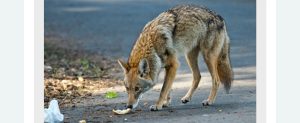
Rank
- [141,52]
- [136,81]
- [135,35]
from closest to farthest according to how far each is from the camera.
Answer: [136,81], [141,52], [135,35]

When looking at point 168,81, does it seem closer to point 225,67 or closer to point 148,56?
point 148,56

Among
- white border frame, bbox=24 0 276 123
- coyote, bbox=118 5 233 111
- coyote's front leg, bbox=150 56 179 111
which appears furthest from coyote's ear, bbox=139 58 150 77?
white border frame, bbox=24 0 276 123

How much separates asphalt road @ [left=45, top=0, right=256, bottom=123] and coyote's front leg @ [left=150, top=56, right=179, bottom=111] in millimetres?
85

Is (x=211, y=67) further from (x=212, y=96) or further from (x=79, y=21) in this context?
(x=79, y=21)

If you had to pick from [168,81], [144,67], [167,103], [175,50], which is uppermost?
[175,50]

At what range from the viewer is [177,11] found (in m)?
8.09

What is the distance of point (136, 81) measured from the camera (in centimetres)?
766

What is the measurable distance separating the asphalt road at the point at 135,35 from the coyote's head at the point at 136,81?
14cm

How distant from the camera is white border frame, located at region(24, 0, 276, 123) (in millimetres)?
6648
